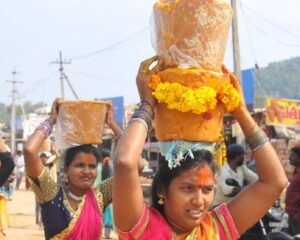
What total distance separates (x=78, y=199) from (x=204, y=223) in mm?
1612

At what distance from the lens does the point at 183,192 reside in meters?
2.57

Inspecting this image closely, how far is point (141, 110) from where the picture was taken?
98.8 inches

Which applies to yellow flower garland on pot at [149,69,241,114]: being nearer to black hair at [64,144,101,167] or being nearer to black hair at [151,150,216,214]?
black hair at [151,150,216,214]

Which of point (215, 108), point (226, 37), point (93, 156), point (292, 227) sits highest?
point (226, 37)

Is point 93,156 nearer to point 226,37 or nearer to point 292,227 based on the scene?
point 226,37

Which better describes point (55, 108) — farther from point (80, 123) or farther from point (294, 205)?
point (294, 205)

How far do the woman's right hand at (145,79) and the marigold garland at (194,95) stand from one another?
0.02 meters

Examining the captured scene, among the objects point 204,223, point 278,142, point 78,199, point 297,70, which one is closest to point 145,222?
point 204,223

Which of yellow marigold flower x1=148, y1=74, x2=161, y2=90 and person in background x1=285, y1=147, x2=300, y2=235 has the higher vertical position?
yellow marigold flower x1=148, y1=74, x2=161, y2=90

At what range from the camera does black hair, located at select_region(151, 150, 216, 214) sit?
2.61m

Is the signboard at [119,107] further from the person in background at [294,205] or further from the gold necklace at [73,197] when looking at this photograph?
the gold necklace at [73,197]

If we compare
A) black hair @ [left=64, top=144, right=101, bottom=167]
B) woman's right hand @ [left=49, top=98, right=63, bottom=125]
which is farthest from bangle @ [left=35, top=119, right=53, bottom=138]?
black hair @ [left=64, top=144, right=101, bottom=167]

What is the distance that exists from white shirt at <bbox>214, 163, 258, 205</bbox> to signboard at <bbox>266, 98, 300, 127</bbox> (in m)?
7.80

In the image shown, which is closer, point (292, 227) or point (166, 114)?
point (166, 114)
